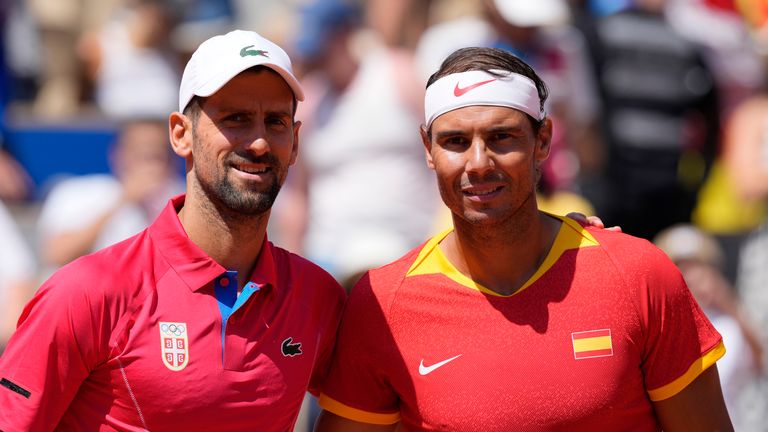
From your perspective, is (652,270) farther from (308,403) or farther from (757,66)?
(757,66)

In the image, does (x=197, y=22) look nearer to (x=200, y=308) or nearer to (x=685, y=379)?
(x=200, y=308)

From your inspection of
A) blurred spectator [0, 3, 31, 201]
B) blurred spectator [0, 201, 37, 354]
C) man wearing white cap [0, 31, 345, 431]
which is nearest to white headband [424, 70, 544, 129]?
man wearing white cap [0, 31, 345, 431]

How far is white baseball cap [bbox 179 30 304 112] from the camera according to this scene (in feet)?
12.6

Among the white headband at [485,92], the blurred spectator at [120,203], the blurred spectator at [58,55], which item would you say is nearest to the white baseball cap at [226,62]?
the white headband at [485,92]

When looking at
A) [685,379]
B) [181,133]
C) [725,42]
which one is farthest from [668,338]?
[725,42]

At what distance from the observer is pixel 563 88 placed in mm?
7660

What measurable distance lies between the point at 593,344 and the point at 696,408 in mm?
391

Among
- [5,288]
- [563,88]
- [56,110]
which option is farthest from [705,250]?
[56,110]

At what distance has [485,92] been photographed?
401 cm

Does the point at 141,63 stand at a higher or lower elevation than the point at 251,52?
higher

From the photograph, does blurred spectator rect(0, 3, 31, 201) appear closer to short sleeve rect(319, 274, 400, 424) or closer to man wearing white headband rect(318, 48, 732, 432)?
short sleeve rect(319, 274, 400, 424)

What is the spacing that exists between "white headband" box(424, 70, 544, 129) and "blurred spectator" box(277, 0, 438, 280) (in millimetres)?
3411

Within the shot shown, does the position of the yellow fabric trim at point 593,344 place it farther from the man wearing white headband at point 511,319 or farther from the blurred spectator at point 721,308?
the blurred spectator at point 721,308

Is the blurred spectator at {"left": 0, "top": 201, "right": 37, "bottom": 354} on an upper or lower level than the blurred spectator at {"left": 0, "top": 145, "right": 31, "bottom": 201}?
lower
